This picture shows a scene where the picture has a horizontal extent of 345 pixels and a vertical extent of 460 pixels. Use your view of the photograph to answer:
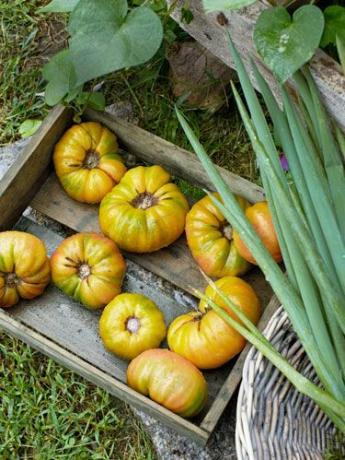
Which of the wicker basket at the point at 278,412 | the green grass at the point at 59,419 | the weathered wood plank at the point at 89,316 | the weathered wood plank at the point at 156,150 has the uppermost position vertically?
the wicker basket at the point at 278,412

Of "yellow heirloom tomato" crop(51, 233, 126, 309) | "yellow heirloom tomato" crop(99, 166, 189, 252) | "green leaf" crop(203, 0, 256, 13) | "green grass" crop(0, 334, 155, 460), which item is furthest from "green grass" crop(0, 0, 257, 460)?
"green leaf" crop(203, 0, 256, 13)

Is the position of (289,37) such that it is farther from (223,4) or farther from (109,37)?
(109,37)

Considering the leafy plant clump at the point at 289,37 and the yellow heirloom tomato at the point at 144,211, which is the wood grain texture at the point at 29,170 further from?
the leafy plant clump at the point at 289,37

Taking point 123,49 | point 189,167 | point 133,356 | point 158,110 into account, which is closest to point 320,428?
point 133,356

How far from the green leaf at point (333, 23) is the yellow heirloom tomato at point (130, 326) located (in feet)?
2.22

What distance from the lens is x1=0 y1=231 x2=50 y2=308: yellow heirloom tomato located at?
73.3 inches

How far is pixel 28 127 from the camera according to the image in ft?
7.66

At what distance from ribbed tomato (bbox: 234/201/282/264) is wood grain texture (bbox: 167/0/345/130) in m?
0.25

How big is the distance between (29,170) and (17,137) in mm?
376

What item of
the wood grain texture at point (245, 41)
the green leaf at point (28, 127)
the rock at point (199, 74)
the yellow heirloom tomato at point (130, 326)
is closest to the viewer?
the wood grain texture at point (245, 41)

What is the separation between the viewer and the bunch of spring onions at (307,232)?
1371 millimetres

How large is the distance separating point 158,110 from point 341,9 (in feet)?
2.65

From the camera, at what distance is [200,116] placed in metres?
2.26

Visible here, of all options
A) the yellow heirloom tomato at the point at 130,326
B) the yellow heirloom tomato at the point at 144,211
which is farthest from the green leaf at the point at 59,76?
the yellow heirloom tomato at the point at 130,326
